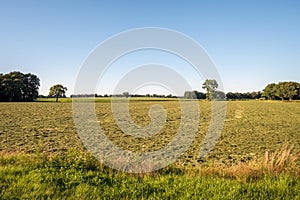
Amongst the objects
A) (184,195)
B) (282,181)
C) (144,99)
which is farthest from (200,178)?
(144,99)

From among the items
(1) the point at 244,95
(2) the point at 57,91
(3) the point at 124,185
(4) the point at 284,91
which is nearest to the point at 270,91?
(4) the point at 284,91

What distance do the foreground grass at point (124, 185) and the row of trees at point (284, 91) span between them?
139817 mm

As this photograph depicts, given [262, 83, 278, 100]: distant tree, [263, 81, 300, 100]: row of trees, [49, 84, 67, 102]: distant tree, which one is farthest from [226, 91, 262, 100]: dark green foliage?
[49, 84, 67, 102]: distant tree

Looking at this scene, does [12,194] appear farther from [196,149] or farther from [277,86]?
[277,86]

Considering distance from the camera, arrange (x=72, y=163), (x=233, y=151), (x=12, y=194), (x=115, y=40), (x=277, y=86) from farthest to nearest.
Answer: (x=277, y=86), (x=233, y=151), (x=115, y=40), (x=72, y=163), (x=12, y=194)

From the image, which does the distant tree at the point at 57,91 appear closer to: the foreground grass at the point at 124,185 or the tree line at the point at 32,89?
the tree line at the point at 32,89

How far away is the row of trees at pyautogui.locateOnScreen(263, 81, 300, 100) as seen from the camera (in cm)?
12988

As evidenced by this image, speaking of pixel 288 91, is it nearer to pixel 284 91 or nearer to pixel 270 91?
pixel 284 91

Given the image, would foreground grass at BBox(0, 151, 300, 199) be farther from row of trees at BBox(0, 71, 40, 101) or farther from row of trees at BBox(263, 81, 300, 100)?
row of trees at BBox(263, 81, 300, 100)

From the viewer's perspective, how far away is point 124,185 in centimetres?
521

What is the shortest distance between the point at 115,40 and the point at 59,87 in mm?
115035

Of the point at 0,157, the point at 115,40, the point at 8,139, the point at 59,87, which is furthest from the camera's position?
the point at 59,87

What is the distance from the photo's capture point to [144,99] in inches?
3580

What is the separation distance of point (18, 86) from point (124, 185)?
10017cm
